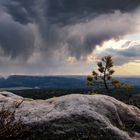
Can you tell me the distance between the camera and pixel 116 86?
77.0 metres

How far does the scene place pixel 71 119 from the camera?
17.2 metres

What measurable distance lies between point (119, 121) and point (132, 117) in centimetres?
148

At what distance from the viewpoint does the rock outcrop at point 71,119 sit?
662 inches

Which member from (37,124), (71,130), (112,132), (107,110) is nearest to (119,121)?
(107,110)

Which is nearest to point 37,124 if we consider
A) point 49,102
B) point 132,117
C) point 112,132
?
point 49,102

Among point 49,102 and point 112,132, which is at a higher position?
→ point 49,102

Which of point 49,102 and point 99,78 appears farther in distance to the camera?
point 99,78

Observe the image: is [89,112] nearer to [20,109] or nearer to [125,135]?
[125,135]

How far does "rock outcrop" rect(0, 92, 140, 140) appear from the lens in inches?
662

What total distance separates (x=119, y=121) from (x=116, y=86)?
190 ft

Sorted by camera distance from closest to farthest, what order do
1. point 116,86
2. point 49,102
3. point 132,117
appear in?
point 49,102
point 132,117
point 116,86

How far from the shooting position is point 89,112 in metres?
17.6

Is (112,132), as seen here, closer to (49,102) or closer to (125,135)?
(125,135)

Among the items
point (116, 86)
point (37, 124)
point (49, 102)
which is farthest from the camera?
point (116, 86)
